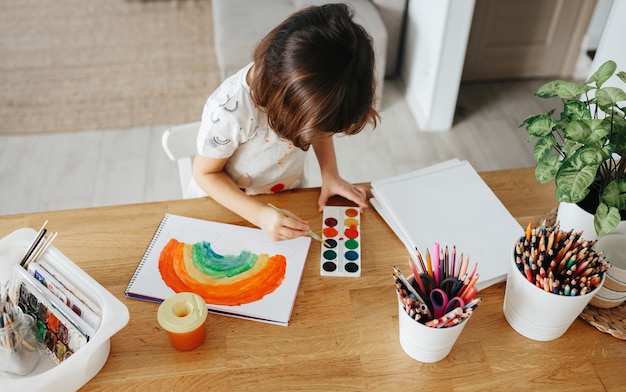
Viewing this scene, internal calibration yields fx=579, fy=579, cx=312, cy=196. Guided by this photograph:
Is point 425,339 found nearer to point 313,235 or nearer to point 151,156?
point 313,235

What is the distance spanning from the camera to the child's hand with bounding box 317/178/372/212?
113cm

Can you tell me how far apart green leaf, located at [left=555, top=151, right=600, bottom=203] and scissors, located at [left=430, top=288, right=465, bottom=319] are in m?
0.21

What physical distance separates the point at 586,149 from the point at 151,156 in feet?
→ 6.18

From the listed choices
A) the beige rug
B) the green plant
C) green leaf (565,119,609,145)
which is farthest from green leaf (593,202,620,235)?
the beige rug

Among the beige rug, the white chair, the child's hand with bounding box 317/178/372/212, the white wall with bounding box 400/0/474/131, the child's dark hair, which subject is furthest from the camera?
the beige rug

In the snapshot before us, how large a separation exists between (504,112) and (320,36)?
1.94 meters

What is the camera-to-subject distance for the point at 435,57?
7.63 ft

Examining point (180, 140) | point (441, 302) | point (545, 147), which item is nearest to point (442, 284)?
point (441, 302)

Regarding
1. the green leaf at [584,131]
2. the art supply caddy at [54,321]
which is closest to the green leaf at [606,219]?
the green leaf at [584,131]

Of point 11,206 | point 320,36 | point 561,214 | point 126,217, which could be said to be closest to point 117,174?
point 11,206

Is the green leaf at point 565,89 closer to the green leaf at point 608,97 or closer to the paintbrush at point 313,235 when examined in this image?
the green leaf at point 608,97

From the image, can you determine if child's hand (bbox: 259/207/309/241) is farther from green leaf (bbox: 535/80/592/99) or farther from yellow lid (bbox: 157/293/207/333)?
green leaf (bbox: 535/80/592/99)

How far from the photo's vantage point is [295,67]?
0.92 metres

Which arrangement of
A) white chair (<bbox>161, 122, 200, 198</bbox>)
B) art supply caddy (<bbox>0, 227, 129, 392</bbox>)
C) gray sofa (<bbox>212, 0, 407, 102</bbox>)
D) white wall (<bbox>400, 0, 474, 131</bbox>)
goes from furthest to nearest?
1. gray sofa (<bbox>212, 0, 407, 102</bbox>)
2. white wall (<bbox>400, 0, 474, 131</bbox>)
3. white chair (<bbox>161, 122, 200, 198</bbox>)
4. art supply caddy (<bbox>0, 227, 129, 392</bbox>)
